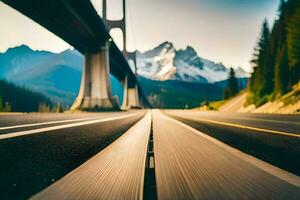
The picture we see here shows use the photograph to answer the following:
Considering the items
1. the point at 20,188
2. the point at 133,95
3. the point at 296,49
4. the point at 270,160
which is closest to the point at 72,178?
the point at 20,188

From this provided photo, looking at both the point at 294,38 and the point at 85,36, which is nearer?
the point at 85,36

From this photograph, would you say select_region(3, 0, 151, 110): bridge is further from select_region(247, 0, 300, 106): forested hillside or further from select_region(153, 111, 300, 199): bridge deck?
select_region(247, 0, 300, 106): forested hillside

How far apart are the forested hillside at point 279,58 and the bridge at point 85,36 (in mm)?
30719

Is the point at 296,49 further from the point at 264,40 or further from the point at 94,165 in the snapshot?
the point at 94,165

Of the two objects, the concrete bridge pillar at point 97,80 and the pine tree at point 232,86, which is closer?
the concrete bridge pillar at point 97,80

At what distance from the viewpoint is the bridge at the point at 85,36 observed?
2622 centimetres

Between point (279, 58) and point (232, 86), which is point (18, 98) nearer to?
point (232, 86)

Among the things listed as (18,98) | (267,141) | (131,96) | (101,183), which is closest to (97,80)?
(267,141)

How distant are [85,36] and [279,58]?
41227 millimetres

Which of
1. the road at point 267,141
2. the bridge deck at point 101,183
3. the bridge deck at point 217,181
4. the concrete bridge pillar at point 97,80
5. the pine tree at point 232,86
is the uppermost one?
the pine tree at point 232,86

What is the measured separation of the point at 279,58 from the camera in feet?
200

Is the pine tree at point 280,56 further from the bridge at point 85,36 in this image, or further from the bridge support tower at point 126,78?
the bridge support tower at point 126,78

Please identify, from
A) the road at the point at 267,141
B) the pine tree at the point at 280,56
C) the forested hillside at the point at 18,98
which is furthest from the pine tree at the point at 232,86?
the road at the point at 267,141

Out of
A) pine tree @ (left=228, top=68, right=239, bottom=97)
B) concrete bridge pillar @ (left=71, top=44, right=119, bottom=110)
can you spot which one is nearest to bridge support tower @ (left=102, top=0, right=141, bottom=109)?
concrete bridge pillar @ (left=71, top=44, right=119, bottom=110)
